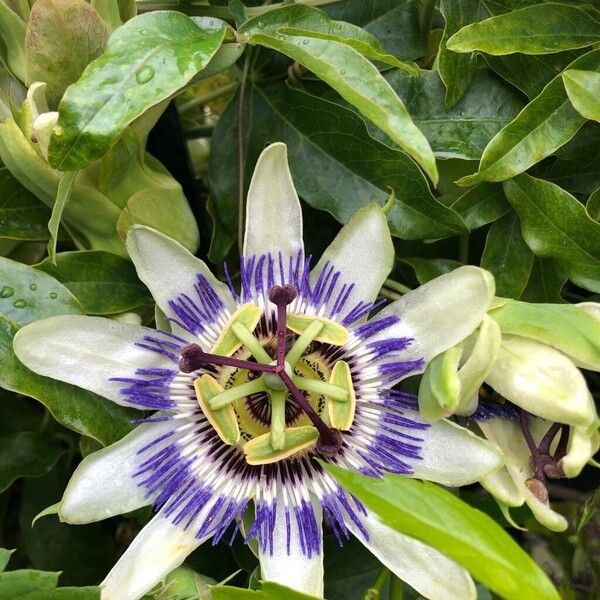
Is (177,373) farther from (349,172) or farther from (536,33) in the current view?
(536,33)

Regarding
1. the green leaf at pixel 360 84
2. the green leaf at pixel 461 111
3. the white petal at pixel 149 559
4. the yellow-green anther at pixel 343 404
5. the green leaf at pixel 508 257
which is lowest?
the white petal at pixel 149 559

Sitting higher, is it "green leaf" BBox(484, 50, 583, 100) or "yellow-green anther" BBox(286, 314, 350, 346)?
"green leaf" BBox(484, 50, 583, 100)

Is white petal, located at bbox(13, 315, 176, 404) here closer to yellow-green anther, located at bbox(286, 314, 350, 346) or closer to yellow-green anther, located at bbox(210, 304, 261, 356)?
yellow-green anther, located at bbox(210, 304, 261, 356)

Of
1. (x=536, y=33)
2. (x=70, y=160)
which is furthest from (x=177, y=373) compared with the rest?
(x=536, y=33)

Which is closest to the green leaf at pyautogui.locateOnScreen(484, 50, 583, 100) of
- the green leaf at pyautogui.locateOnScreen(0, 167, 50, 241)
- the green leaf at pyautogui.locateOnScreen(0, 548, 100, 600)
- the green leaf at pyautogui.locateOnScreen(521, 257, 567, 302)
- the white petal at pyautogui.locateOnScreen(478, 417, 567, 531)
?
the green leaf at pyautogui.locateOnScreen(521, 257, 567, 302)

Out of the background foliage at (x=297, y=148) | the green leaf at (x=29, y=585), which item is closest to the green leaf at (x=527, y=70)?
the background foliage at (x=297, y=148)

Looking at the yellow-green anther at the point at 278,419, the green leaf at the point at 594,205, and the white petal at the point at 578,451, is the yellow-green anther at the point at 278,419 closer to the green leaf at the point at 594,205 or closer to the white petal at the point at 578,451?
the white petal at the point at 578,451

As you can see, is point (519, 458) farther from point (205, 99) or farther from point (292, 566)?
point (205, 99)
